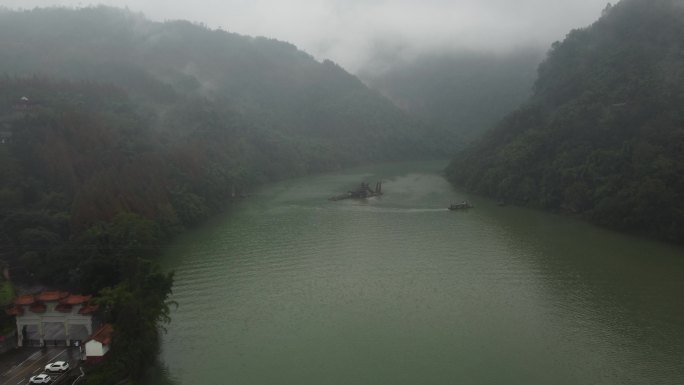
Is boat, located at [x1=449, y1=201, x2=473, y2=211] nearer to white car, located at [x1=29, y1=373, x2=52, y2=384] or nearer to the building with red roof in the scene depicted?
the building with red roof

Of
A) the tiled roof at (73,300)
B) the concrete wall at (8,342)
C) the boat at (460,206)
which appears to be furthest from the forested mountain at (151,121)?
the boat at (460,206)

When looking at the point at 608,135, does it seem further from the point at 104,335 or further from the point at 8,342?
the point at 8,342

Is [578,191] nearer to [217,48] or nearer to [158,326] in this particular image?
[158,326]

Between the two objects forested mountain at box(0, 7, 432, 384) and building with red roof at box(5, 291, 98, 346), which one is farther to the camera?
forested mountain at box(0, 7, 432, 384)

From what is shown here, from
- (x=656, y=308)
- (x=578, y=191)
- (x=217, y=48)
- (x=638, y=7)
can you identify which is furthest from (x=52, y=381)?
(x=217, y=48)

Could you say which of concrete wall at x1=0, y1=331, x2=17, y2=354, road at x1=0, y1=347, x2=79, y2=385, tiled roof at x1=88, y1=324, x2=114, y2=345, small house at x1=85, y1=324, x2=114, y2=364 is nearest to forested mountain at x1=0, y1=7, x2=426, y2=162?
concrete wall at x1=0, y1=331, x2=17, y2=354

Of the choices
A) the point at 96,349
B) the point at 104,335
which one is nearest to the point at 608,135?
the point at 104,335
